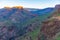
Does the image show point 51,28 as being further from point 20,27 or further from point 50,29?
point 20,27

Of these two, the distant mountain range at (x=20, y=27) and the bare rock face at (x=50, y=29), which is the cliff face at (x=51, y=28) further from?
the distant mountain range at (x=20, y=27)

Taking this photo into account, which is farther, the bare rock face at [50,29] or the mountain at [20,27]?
the mountain at [20,27]

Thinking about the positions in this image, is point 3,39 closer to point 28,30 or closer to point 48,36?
point 28,30

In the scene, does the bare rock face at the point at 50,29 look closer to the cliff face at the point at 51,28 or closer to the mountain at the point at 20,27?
the cliff face at the point at 51,28

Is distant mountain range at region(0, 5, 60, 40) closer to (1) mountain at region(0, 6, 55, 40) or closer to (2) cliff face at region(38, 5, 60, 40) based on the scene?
(1) mountain at region(0, 6, 55, 40)

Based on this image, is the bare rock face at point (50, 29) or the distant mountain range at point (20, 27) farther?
the distant mountain range at point (20, 27)

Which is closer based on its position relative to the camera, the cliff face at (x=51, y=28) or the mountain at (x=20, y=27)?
the cliff face at (x=51, y=28)

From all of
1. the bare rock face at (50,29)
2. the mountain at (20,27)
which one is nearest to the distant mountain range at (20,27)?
the mountain at (20,27)

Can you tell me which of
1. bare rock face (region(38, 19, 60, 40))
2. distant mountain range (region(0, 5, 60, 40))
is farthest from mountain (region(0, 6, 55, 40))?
bare rock face (region(38, 19, 60, 40))

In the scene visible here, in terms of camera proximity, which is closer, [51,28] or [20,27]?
[51,28]

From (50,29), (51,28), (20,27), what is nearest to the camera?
(50,29)

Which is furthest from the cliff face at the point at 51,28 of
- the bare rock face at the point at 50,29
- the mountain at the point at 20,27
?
the mountain at the point at 20,27

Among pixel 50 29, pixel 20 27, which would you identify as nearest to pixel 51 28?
pixel 50 29
